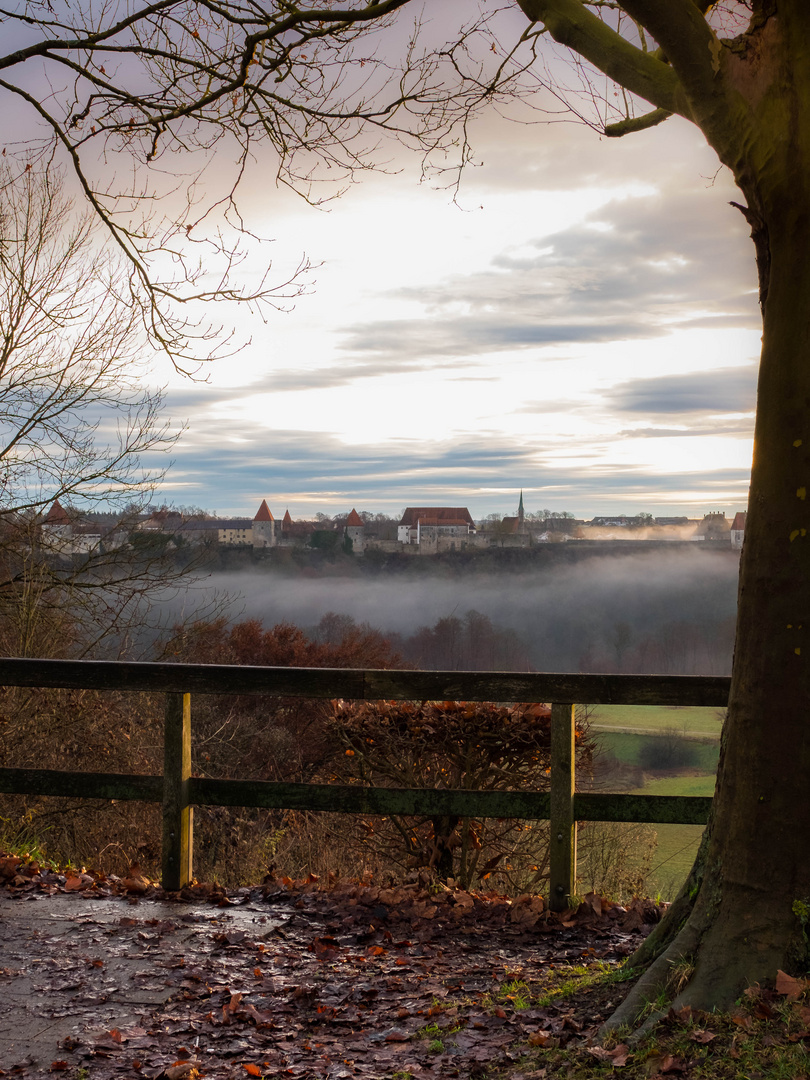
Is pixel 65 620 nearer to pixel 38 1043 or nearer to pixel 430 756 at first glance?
pixel 430 756

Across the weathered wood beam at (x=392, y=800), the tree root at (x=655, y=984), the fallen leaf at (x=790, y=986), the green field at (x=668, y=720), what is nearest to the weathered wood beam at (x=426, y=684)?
the weathered wood beam at (x=392, y=800)

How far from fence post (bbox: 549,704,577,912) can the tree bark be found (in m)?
1.26

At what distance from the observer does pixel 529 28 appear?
588cm

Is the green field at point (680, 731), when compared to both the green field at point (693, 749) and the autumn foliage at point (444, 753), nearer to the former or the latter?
the green field at point (693, 749)

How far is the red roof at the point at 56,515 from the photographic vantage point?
1398 centimetres

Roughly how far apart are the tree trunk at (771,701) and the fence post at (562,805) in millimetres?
1309

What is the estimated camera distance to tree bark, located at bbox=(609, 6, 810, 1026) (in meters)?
3.38

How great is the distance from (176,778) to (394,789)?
4.18 feet

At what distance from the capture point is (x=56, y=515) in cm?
1412

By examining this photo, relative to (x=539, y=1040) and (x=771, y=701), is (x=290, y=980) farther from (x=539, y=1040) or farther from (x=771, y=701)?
(x=771, y=701)

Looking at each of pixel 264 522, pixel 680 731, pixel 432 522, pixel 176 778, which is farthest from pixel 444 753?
pixel 264 522

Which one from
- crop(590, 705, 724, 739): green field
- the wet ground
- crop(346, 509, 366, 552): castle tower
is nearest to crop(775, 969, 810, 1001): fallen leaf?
the wet ground

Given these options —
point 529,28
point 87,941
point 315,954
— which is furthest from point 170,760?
point 529,28

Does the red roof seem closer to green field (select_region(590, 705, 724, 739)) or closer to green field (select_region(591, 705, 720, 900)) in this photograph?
green field (select_region(591, 705, 720, 900))
